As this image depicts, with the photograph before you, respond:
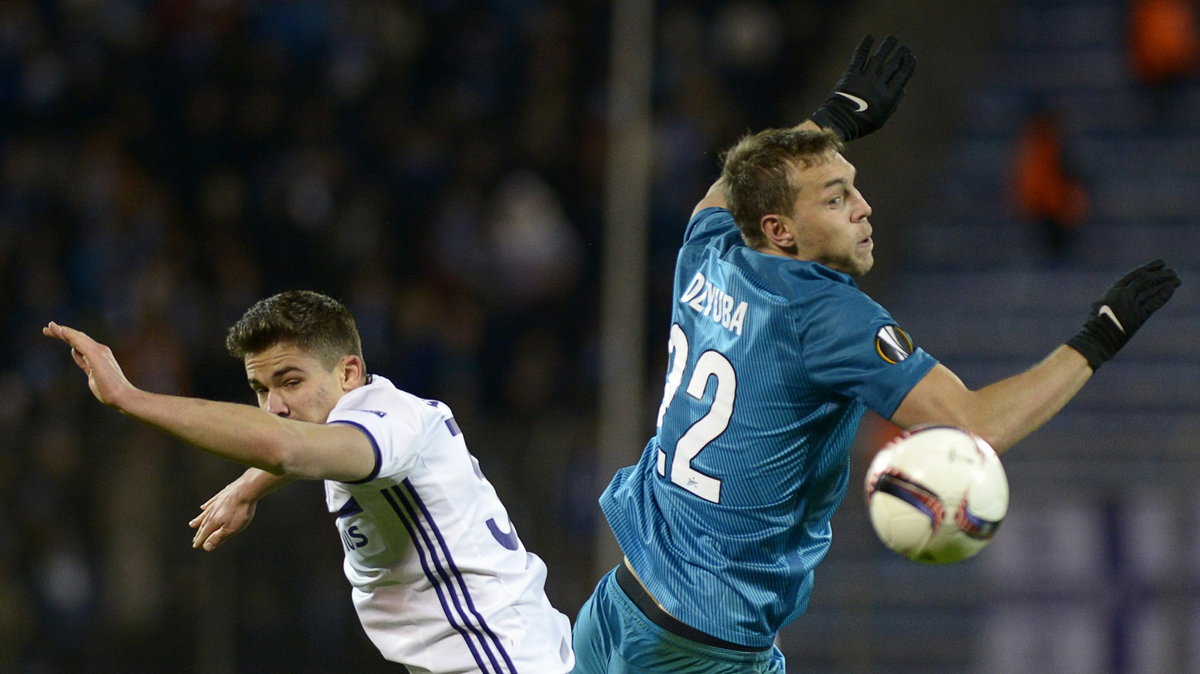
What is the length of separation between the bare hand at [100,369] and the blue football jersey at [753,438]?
1531 mm

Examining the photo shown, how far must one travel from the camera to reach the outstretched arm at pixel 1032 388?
386 cm

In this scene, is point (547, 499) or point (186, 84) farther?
point (186, 84)

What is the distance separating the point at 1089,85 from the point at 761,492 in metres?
9.26

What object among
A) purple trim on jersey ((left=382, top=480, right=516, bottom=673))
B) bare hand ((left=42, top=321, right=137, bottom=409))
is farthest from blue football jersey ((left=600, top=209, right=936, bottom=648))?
bare hand ((left=42, top=321, right=137, bottom=409))

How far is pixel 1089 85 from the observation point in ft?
41.4

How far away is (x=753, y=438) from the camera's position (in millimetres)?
4230

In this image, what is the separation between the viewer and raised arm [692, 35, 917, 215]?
5.13 m

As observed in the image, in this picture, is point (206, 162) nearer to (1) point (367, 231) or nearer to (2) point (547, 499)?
(1) point (367, 231)

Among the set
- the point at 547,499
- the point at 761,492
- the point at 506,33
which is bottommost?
the point at 547,499

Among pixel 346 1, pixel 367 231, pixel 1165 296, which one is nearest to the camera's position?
pixel 1165 296

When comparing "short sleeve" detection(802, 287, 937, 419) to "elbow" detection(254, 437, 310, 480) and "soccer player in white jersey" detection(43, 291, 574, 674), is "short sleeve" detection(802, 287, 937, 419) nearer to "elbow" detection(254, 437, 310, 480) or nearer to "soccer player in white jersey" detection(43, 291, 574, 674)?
"soccer player in white jersey" detection(43, 291, 574, 674)

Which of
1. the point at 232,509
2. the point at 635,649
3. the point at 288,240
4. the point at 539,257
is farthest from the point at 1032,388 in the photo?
the point at 288,240

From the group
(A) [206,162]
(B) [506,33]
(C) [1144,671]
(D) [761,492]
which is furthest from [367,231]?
(D) [761,492]

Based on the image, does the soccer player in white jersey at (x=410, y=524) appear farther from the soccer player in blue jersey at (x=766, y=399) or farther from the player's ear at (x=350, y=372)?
the soccer player in blue jersey at (x=766, y=399)
